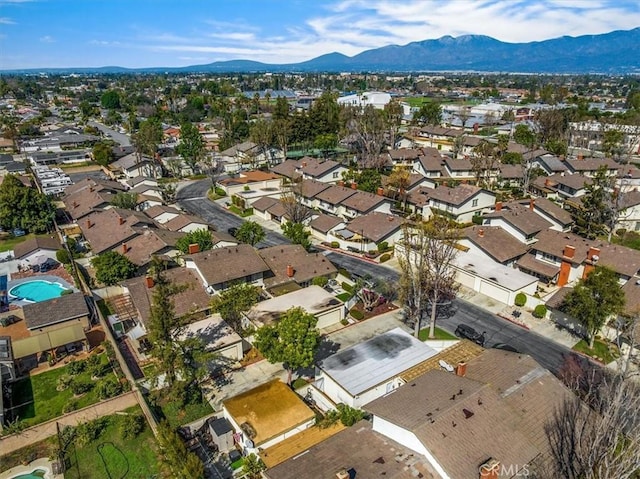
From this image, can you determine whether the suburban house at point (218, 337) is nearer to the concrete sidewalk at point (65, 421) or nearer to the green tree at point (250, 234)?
the concrete sidewalk at point (65, 421)

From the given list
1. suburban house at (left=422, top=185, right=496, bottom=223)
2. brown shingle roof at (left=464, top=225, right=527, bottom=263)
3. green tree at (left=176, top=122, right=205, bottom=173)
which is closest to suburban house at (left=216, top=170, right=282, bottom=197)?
green tree at (left=176, top=122, right=205, bottom=173)

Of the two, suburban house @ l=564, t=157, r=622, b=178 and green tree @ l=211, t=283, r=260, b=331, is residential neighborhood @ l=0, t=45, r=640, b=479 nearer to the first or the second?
green tree @ l=211, t=283, r=260, b=331

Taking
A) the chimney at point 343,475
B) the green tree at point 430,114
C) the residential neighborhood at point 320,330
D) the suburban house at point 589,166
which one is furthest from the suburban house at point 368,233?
the green tree at point 430,114

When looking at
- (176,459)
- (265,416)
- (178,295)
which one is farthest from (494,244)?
(176,459)

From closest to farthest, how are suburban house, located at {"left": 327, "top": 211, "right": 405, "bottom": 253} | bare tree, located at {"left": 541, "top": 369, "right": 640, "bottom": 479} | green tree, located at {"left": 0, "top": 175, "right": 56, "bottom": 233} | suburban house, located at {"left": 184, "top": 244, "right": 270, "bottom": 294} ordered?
bare tree, located at {"left": 541, "top": 369, "right": 640, "bottom": 479}
suburban house, located at {"left": 184, "top": 244, "right": 270, "bottom": 294}
suburban house, located at {"left": 327, "top": 211, "right": 405, "bottom": 253}
green tree, located at {"left": 0, "top": 175, "right": 56, "bottom": 233}

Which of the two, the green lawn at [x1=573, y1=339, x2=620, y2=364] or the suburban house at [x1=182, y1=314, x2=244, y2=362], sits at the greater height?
the suburban house at [x1=182, y1=314, x2=244, y2=362]

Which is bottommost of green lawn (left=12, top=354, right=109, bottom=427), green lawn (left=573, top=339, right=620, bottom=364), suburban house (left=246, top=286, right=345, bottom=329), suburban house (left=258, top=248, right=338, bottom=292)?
green lawn (left=12, top=354, right=109, bottom=427)

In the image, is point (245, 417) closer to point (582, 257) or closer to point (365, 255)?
point (365, 255)
